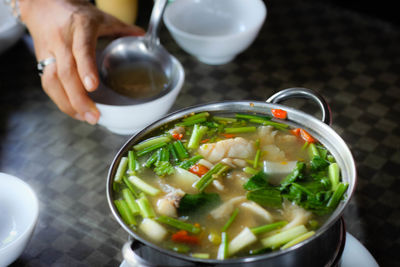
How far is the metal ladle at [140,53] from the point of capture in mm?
2506

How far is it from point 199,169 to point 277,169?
0.25 metres

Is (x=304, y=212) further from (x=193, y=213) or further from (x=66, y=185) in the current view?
(x=66, y=185)

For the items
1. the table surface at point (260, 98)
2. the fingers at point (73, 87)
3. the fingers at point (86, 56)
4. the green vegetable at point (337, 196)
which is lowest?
the table surface at point (260, 98)

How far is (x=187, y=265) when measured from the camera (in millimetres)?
1322

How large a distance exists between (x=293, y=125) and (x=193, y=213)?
20.0 inches

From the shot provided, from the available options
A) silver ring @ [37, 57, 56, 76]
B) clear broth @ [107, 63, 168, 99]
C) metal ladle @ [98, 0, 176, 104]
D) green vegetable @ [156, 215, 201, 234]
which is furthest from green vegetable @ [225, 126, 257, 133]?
silver ring @ [37, 57, 56, 76]

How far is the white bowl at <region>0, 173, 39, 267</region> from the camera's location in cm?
168

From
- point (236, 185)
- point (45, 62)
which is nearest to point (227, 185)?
point (236, 185)

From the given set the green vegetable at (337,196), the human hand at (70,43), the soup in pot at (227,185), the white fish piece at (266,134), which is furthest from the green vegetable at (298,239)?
the human hand at (70,43)

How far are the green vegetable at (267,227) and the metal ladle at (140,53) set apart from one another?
1257mm

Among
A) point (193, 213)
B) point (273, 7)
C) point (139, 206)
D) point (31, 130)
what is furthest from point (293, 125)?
point (273, 7)

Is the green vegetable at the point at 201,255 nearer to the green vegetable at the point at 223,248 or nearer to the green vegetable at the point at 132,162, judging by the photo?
the green vegetable at the point at 223,248

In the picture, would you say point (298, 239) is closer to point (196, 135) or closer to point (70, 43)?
point (196, 135)

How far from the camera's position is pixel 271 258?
1.23m
